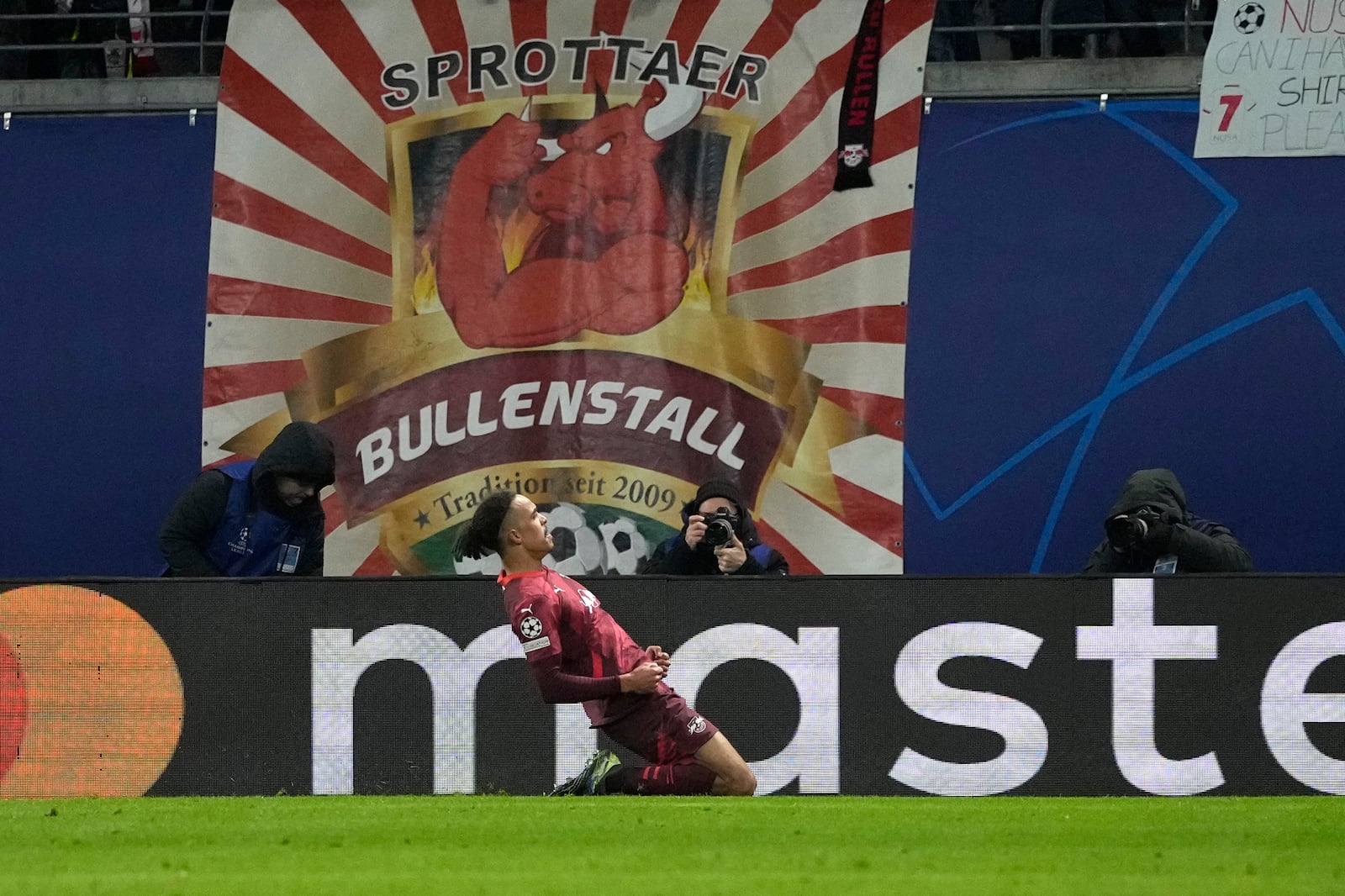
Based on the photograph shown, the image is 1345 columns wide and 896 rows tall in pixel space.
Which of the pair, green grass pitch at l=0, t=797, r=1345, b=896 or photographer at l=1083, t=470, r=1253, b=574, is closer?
green grass pitch at l=0, t=797, r=1345, b=896

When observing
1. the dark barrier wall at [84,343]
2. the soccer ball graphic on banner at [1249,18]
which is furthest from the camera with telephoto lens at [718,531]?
the soccer ball graphic on banner at [1249,18]

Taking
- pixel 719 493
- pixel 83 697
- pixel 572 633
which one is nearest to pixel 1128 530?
pixel 719 493

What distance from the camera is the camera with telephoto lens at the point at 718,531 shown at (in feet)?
28.0

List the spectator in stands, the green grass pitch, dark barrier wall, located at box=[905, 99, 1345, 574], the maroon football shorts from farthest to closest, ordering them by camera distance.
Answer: dark barrier wall, located at box=[905, 99, 1345, 574] → the spectator in stands → the maroon football shorts → the green grass pitch

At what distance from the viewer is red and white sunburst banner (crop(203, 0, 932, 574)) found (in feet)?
33.2

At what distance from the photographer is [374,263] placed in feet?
34.1

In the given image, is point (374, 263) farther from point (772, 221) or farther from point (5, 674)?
point (5, 674)

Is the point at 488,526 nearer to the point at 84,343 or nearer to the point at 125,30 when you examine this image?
the point at 84,343

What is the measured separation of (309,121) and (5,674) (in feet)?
11.6

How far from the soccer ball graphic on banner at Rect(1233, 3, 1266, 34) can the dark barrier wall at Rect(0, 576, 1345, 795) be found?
134 inches

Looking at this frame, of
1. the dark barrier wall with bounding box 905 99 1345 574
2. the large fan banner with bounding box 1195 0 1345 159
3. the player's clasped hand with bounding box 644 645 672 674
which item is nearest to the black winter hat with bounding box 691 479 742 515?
the player's clasped hand with bounding box 644 645 672 674

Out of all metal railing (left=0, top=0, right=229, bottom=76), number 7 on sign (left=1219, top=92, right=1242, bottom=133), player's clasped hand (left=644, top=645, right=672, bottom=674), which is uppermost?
metal railing (left=0, top=0, right=229, bottom=76)

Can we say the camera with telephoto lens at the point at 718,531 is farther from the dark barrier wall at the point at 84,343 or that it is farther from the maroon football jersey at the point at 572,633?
the dark barrier wall at the point at 84,343

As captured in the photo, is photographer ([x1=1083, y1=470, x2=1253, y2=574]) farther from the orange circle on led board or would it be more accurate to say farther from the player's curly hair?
the orange circle on led board
